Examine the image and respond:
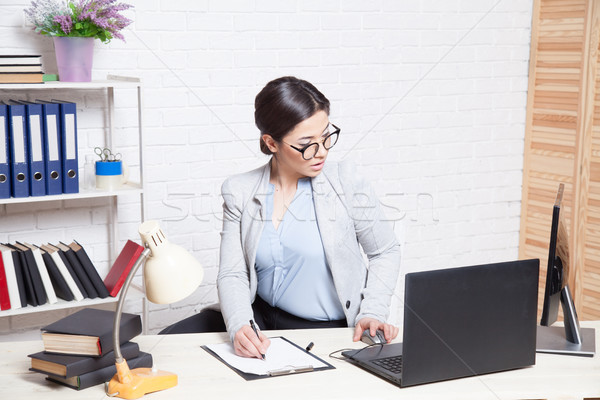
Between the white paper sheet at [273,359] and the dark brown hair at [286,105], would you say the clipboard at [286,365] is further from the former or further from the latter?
the dark brown hair at [286,105]

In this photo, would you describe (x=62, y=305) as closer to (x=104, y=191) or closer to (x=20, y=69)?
(x=104, y=191)

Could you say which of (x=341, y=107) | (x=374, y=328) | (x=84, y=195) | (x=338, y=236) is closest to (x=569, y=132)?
(x=341, y=107)

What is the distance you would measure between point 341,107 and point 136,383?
2024 mm

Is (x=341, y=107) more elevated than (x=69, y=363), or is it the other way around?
(x=341, y=107)

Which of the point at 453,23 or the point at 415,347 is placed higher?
the point at 453,23

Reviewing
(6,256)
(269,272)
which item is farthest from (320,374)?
(6,256)

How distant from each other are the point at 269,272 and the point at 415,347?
742mm

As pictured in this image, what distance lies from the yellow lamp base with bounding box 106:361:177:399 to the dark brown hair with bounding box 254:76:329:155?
2.78 ft

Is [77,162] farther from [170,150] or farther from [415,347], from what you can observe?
[415,347]

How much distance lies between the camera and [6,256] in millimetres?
2373

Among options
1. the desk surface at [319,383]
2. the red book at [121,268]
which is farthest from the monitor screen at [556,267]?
the red book at [121,268]

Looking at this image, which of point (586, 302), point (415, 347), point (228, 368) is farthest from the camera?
point (586, 302)

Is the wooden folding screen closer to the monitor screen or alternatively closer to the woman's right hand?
the monitor screen

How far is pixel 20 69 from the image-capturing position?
7.55 ft
